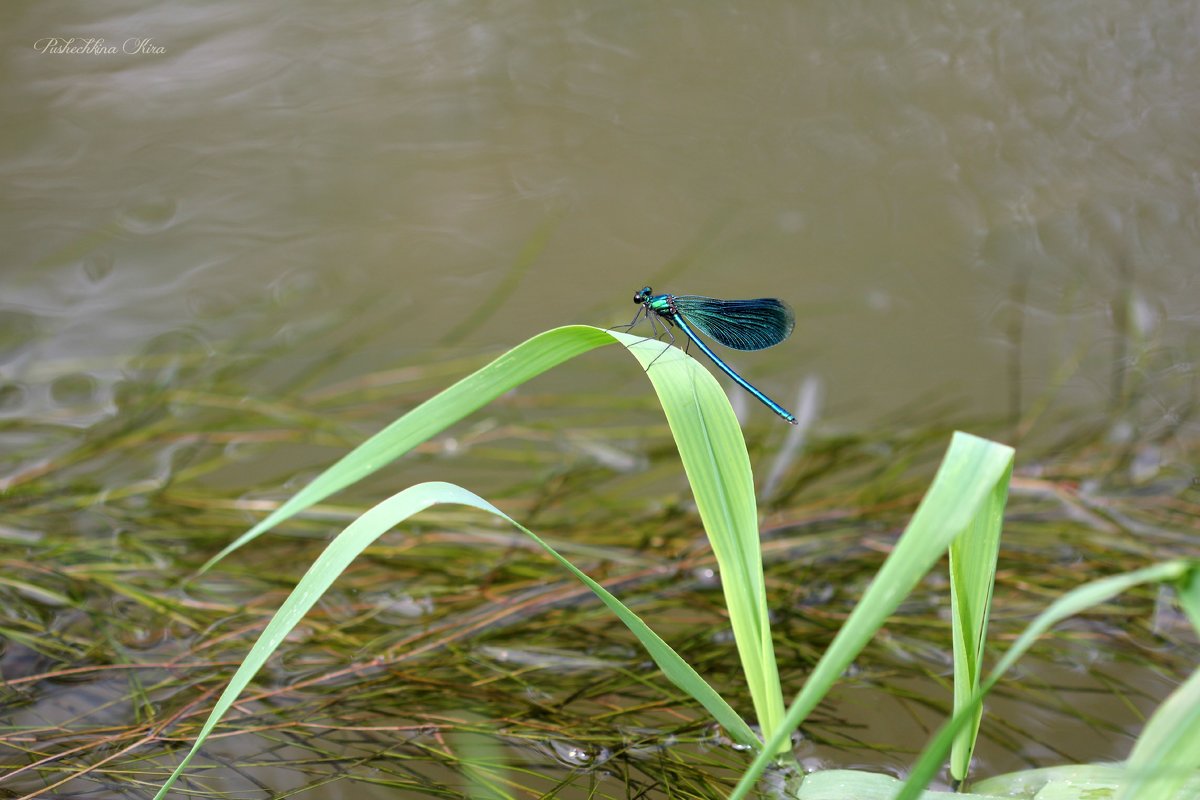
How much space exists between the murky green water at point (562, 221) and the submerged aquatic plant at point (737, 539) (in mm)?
722

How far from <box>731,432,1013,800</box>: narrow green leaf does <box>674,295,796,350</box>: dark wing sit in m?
1.10

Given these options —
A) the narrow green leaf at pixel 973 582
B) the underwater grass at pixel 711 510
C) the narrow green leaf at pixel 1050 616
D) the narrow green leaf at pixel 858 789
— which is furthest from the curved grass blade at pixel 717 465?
the narrow green leaf at pixel 1050 616

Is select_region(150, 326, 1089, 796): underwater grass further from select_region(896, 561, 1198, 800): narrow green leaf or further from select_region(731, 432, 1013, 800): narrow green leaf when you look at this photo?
select_region(896, 561, 1198, 800): narrow green leaf

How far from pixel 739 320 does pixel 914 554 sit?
4.01 ft

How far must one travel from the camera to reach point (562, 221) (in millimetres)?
3621

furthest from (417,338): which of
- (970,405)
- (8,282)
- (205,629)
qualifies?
(970,405)

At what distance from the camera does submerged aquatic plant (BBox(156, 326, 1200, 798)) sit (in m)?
1.01

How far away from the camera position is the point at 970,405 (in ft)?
9.66

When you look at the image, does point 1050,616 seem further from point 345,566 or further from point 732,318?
point 732,318

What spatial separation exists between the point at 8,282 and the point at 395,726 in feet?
8.13

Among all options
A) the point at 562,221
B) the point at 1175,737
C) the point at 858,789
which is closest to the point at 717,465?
the point at 858,789

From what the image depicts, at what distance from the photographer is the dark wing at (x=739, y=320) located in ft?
7.14

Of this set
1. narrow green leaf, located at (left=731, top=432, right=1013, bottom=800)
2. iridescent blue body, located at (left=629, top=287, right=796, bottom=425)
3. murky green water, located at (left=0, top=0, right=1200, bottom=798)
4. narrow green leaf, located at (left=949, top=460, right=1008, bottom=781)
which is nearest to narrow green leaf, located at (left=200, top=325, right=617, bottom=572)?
narrow green leaf, located at (left=731, top=432, right=1013, bottom=800)

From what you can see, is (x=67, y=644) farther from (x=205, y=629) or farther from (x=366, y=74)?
(x=366, y=74)
